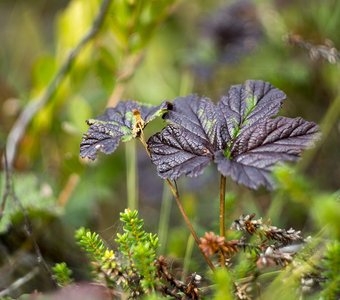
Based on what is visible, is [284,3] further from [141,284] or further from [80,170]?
[141,284]

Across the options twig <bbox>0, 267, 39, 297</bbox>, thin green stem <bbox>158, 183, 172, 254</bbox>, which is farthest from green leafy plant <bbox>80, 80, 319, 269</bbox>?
thin green stem <bbox>158, 183, 172, 254</bbox>

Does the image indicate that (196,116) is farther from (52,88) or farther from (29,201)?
(52,88)

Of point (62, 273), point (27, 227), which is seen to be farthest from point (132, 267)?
point (27, 227)

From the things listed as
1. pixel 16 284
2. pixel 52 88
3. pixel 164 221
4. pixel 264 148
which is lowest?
pixel 164 221

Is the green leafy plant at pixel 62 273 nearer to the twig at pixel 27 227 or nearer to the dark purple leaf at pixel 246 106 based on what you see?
the twig at pixel 27 227

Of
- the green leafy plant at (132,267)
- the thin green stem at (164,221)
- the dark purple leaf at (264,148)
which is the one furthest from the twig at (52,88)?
the dark purple leaf at (264,148)

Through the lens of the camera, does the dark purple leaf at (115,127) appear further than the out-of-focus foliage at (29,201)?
No

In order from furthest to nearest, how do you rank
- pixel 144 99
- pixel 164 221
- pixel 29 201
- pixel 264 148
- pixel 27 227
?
pixel 144 99 < pixel 164 221 < pixel 29 201 < pixel 27 227 < pixel 264 148
